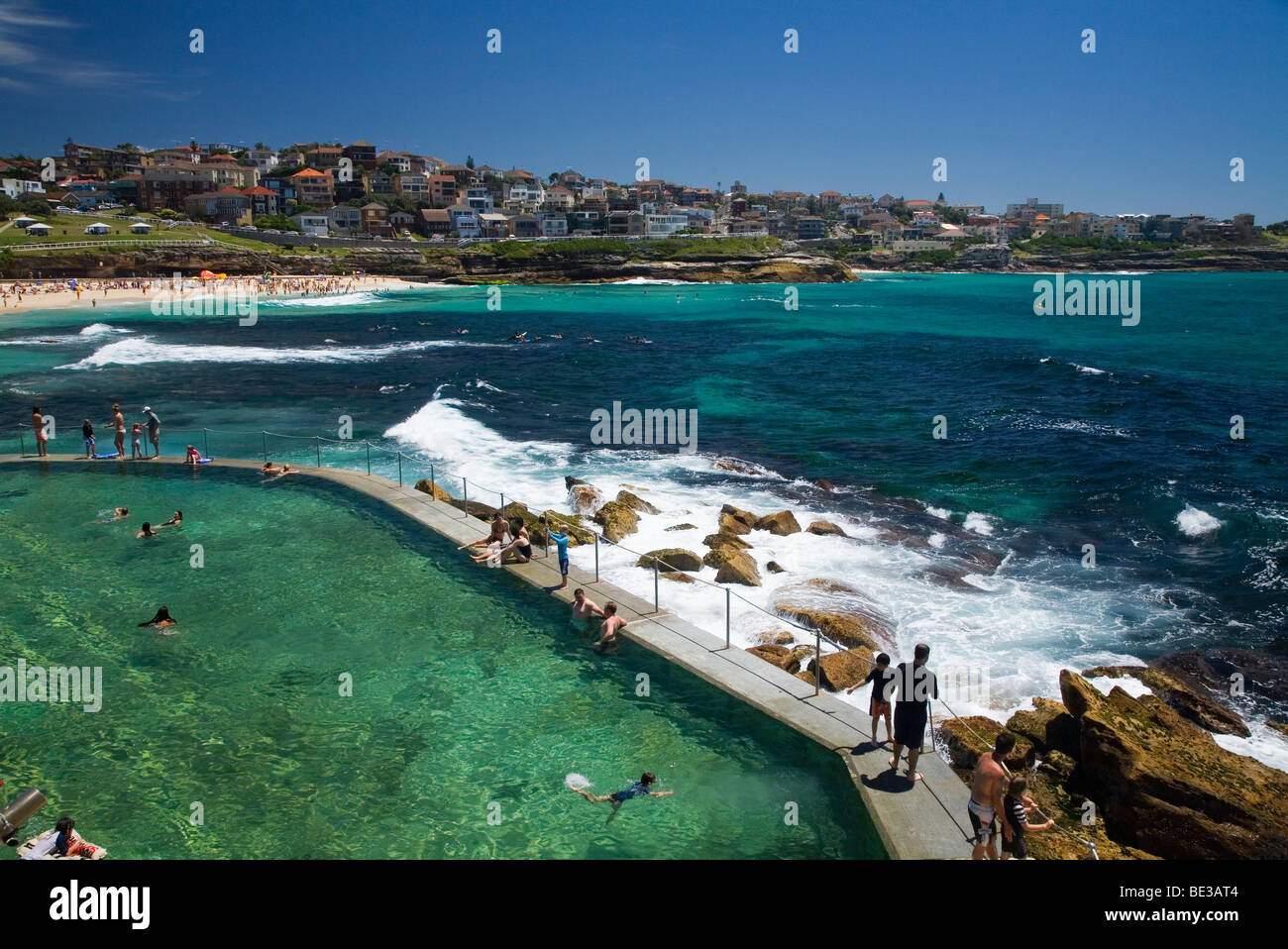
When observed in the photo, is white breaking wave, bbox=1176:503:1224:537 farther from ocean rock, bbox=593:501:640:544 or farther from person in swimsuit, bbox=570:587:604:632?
person in swimsuit, bbox=570:587:604:632

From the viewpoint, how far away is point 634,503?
22172 mm

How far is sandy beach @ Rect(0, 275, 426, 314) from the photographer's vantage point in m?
78.1

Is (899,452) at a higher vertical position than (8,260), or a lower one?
lower

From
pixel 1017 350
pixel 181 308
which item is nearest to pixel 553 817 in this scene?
pixel 1017 350

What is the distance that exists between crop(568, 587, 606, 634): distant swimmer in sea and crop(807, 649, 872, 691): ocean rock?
11.3 ft

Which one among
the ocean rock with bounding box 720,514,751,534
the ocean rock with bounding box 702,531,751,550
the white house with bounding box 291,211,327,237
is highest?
the white house with bounding box 291,211,327,237

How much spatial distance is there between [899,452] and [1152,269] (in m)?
201

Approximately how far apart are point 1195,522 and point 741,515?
12433mm

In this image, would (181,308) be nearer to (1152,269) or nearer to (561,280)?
(561,280)

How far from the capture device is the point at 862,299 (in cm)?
12031

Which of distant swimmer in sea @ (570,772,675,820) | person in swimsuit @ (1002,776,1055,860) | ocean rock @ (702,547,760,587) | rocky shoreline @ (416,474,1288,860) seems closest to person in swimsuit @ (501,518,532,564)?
rocky shoreline @ (416,474,1288,860)

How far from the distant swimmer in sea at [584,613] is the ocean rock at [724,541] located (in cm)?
595
